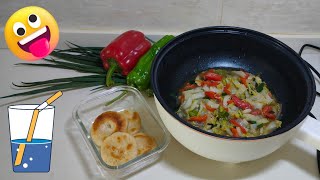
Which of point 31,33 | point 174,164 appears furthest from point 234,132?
point 31,33

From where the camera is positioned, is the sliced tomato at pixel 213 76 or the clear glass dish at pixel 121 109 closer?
the clear glass dish at pixel 121 109

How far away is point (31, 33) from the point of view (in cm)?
98

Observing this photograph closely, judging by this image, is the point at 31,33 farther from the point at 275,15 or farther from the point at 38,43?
the point at 275,15

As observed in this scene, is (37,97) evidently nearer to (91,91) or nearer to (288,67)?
(91,91)

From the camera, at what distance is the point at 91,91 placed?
3.42ft

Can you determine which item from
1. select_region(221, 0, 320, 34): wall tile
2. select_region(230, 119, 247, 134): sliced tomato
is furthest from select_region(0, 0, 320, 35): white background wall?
select_region(230, 119, 247, 134): sliced tomato

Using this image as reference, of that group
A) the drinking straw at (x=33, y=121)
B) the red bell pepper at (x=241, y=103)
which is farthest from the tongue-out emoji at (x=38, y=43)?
the red bell pepper at (x=241, y=103)

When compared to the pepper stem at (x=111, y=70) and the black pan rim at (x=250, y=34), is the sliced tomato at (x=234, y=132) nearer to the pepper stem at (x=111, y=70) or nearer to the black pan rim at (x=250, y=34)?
the black pan rim at (x=250, y=34)

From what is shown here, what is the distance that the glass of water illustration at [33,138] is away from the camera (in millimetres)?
890

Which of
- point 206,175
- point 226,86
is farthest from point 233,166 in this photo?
point 226,86

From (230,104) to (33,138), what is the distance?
456 millimetres

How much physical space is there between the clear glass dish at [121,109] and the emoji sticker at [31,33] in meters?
0.21

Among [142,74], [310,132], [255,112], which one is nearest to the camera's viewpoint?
[310,132]

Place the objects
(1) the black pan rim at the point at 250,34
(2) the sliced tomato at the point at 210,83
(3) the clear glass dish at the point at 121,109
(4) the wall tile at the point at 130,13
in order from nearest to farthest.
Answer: (1) the black pan rim at the point at 250,34, (3) the clear glass dish at the point at 121,109, (2) the sliced tomato at the point at 210,83, (4) the wall tile at the point at 130,13
